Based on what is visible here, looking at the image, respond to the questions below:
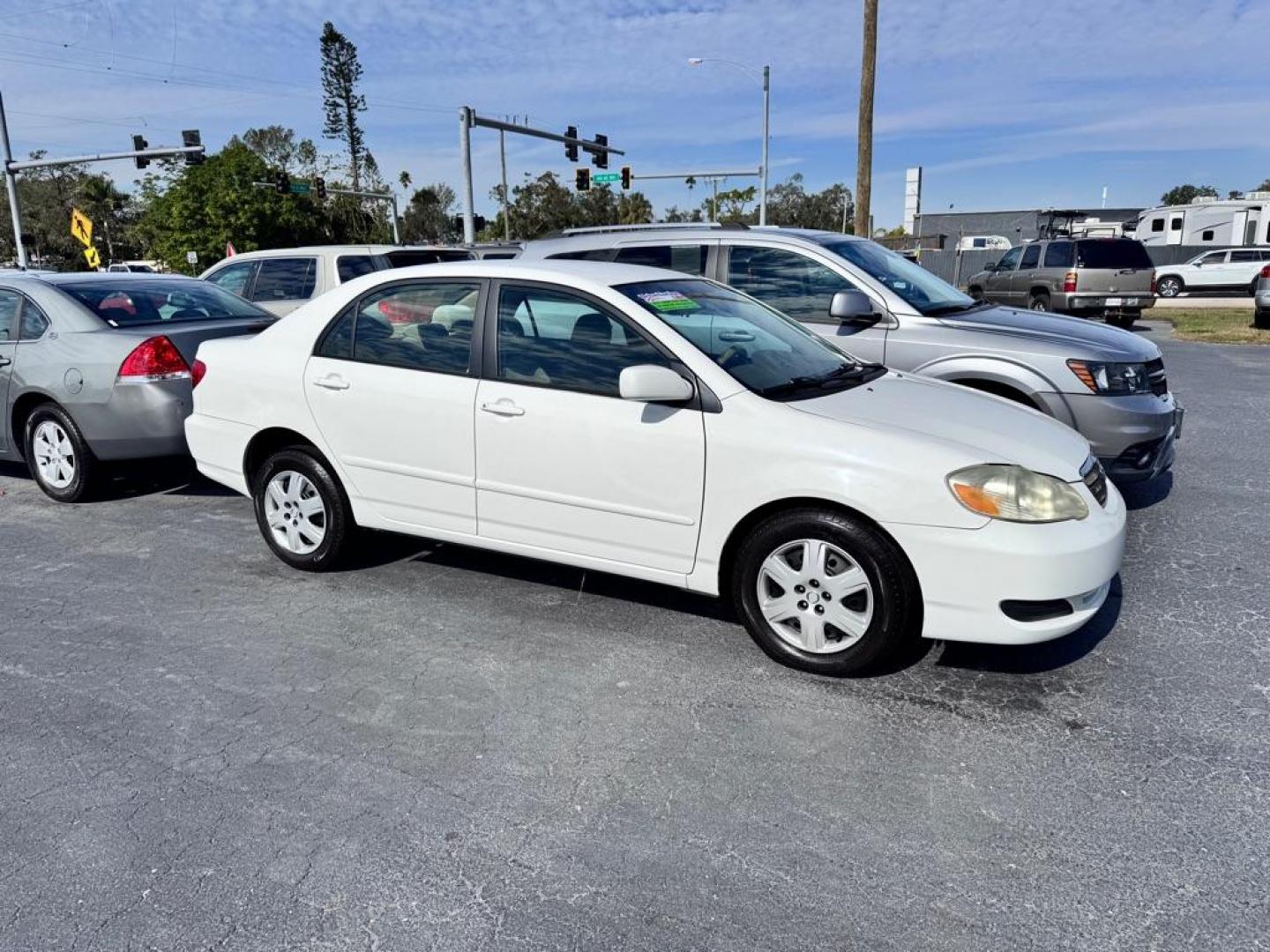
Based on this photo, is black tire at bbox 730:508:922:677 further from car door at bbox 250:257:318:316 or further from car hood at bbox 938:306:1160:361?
car door at bbox 250:257:318:316

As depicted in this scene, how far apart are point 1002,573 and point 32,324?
666 cm

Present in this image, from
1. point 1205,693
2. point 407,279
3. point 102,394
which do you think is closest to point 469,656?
point 407,279

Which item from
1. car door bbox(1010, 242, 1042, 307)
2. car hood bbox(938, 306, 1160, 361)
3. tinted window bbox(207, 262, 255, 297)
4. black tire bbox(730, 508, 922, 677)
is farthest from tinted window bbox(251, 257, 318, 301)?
car door bbox(1010, 242, 1042, 307)

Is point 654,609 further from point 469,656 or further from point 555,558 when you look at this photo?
point 469,656

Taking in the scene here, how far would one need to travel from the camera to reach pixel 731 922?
241 cm

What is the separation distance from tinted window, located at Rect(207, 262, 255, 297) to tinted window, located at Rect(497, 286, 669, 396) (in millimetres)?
6766

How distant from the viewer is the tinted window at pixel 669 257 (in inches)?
257

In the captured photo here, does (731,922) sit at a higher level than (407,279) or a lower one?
lower

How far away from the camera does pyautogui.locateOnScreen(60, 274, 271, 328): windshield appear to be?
650 cm

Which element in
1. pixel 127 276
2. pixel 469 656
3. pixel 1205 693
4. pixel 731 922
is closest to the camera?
pixel 731 922

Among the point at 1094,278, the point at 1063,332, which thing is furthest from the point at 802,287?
the point at 1094,278

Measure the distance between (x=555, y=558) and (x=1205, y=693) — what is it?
8.92 feet

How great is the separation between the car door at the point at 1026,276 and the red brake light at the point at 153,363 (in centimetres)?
1696

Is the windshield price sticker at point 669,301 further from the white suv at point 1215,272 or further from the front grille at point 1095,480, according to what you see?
the white suv at point 1215,272
